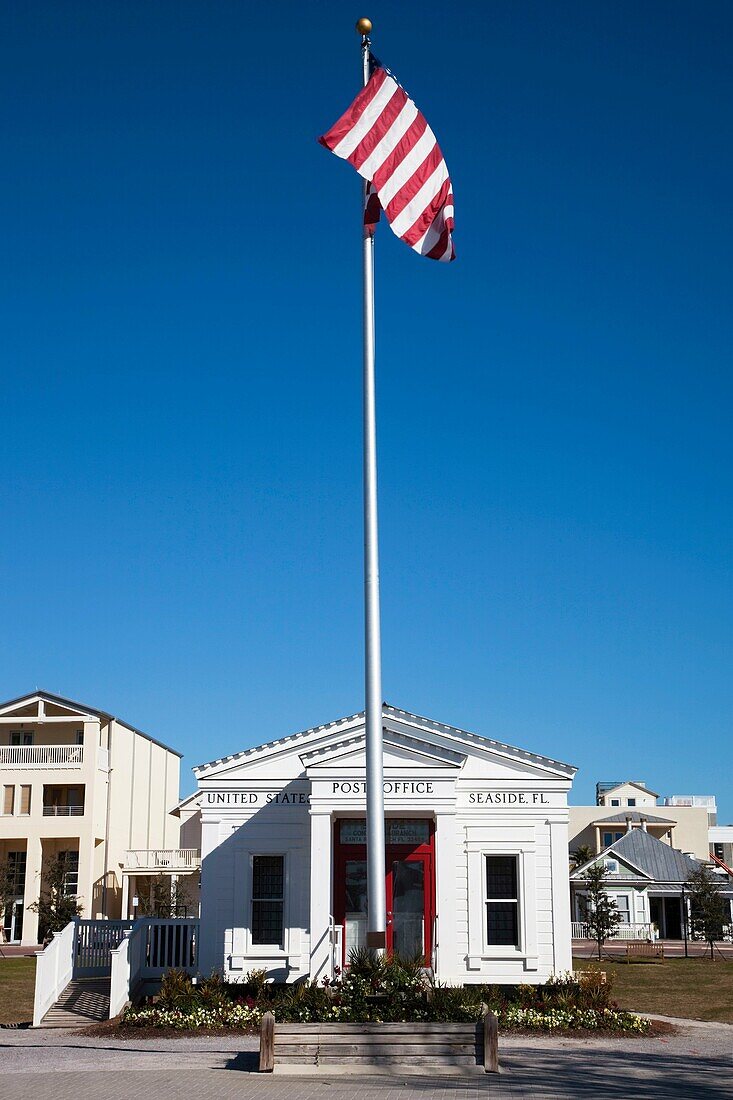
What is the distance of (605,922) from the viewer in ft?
151

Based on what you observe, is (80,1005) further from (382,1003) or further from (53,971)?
(382,1003)

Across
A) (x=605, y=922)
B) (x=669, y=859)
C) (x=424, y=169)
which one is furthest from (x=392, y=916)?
(x=669, y=859)

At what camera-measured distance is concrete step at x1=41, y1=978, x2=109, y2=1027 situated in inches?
860

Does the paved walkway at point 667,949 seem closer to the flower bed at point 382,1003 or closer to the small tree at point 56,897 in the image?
the small tree at point 56,897

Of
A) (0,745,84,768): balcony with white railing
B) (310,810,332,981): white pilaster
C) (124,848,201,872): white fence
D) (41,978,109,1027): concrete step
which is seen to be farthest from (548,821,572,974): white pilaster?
(0,745,84,768): balcony with white railing

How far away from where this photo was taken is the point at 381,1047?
613 inches

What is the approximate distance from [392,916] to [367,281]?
42.7 feet

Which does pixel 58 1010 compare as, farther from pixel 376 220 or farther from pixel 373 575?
pixel 376 220

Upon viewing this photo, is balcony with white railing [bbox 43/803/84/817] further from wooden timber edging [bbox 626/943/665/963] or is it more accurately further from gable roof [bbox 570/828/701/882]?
gable roof [bbox 570/828/701/882]

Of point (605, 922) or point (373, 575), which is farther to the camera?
point (605, 922)

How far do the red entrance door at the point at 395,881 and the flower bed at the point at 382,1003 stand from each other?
193cm

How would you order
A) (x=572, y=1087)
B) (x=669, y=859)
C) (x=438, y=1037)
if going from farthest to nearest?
(x=669, y=859), (x=438, y=1037), (x=572, y=1087)

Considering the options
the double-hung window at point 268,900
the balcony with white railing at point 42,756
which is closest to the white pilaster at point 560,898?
the double-hung window at point 268,900

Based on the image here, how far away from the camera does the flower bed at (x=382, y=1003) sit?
16.5 meters
